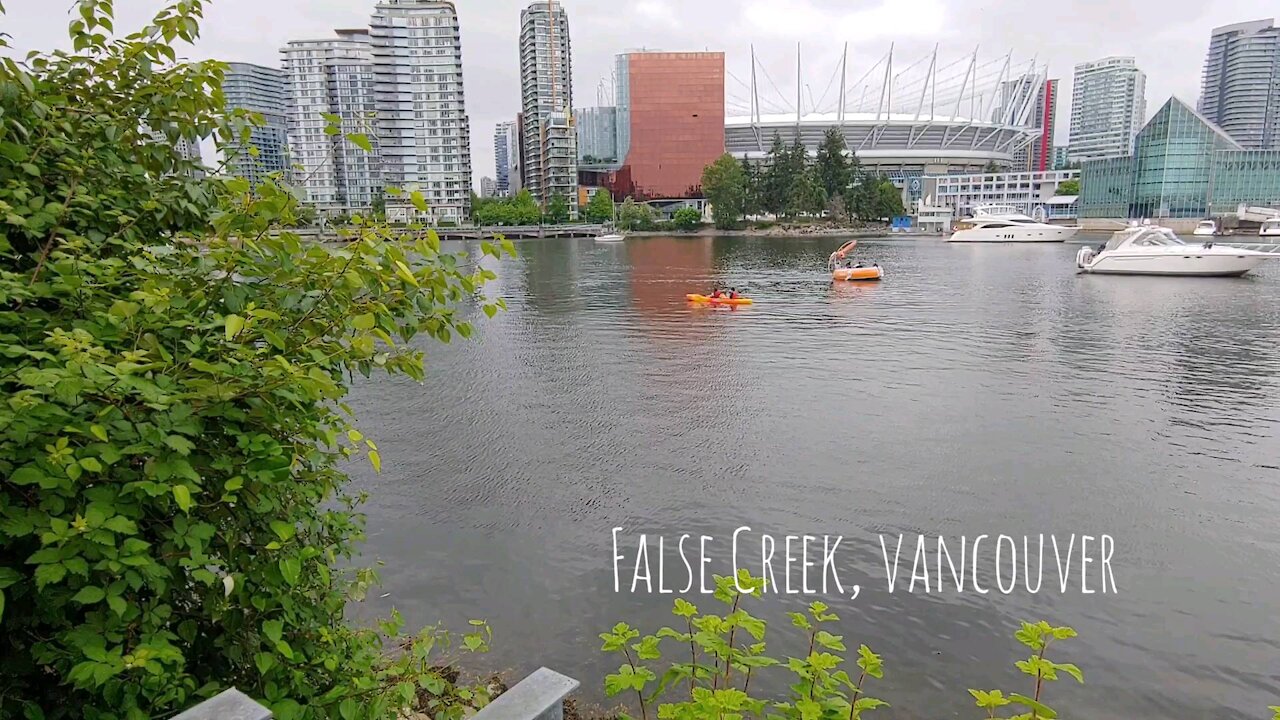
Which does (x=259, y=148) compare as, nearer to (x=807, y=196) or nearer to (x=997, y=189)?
(x=807, y=196)

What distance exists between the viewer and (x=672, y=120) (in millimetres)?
149375

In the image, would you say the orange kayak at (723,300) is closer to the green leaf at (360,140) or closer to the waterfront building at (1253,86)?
the green leaf at (360,140)

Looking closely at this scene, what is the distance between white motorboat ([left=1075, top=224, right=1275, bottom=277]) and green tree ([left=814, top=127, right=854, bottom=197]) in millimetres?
72473

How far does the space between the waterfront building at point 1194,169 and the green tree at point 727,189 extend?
55.1 metres

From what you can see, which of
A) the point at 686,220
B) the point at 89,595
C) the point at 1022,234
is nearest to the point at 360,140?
the point at 89,595

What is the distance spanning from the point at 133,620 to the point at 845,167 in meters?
120

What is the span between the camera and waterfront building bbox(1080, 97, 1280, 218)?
9200cm

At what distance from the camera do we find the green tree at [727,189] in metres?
114

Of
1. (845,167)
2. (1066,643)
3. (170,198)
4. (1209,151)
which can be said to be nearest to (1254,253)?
(1066,643)

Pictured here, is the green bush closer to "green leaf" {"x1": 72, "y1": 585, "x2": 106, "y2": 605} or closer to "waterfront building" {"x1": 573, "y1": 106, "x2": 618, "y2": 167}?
"waterfront building" {"x1": 573, "y1": 106, "x2": 618, "y2": 167}

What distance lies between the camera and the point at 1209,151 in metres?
92.0

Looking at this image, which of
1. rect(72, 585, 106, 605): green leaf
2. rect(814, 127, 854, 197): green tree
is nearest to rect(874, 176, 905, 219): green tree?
rect(814, 127, 854, 197): green tree

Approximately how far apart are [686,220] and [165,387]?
408 ft

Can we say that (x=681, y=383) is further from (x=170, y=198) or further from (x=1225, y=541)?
(x=170, y=198)
